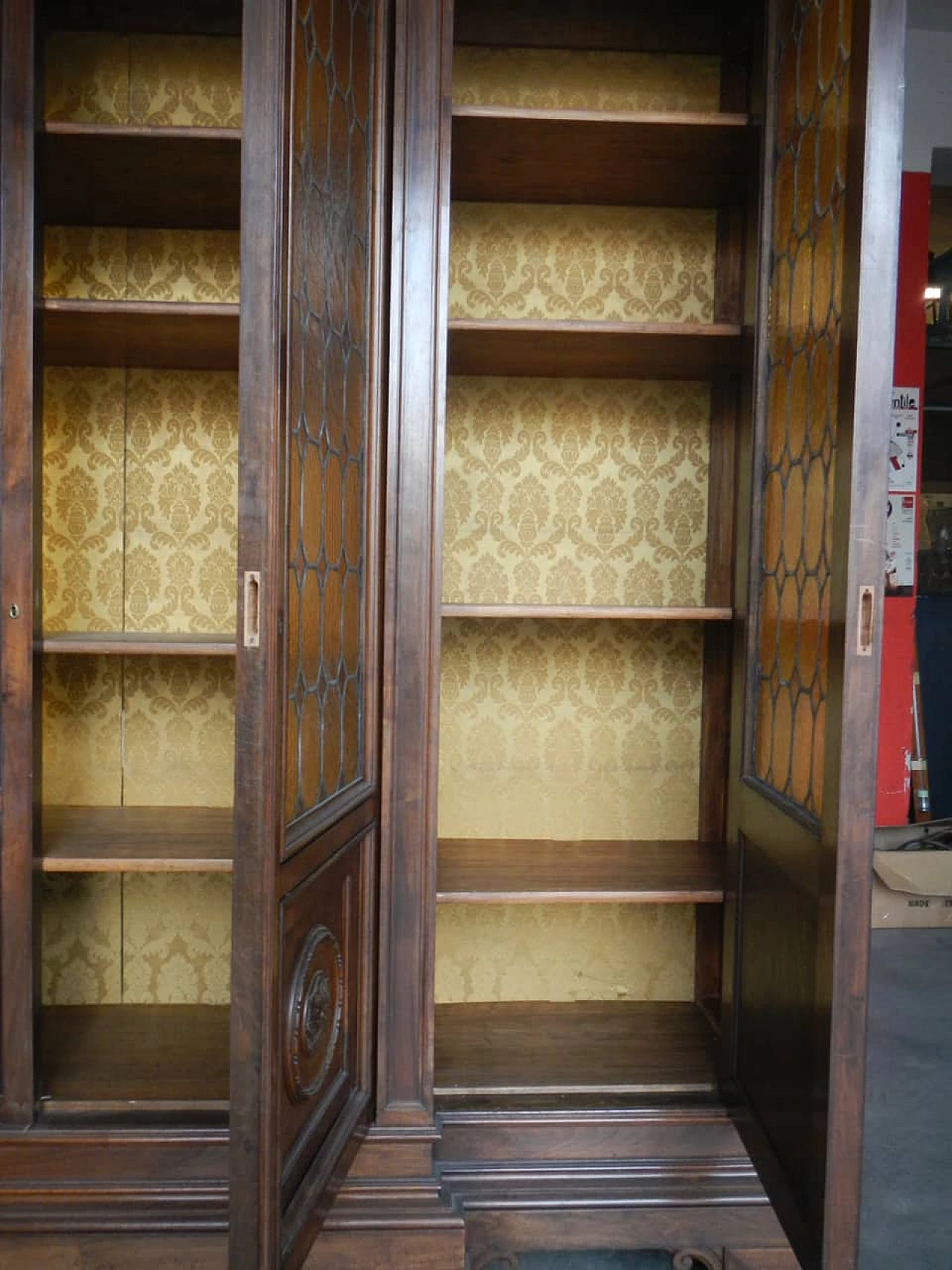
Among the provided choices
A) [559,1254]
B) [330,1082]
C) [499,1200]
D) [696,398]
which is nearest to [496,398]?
[696,398]

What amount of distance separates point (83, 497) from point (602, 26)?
1.56m

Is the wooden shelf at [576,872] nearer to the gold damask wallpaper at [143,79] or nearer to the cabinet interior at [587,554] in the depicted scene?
the cabinet interior at [587,554]

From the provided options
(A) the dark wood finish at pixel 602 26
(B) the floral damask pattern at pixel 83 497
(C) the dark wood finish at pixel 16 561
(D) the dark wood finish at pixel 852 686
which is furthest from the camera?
(B) the floral damask pattern at pixel 83 497

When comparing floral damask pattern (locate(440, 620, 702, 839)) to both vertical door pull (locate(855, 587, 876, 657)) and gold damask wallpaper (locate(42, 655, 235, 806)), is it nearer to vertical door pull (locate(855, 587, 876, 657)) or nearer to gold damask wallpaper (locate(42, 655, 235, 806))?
gold damask wallpaper (locate(42, 655, 235, 806))

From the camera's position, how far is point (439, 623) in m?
1.82

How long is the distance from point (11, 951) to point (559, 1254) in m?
1.23

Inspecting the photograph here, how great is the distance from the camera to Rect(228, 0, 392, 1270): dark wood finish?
47.4 inches

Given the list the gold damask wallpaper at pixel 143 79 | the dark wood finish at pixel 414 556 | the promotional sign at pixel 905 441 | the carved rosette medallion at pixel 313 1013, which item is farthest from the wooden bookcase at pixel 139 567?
the promotional sign at pixel 905 441

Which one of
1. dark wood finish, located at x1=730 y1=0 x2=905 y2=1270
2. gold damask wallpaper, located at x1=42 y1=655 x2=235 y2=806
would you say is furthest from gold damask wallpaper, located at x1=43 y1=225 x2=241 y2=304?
dark wood finish, located at x1=730 y1=0 x2=905 y2=1270

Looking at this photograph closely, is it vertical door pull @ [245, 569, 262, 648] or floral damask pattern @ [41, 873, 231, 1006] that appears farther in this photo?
floral damask pattern @ [41, 873, 231, 1006]

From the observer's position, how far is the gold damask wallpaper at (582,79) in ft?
7.51

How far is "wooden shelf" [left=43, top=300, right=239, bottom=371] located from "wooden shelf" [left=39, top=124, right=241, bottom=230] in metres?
0.24

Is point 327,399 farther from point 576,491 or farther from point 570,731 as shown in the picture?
Result: point 570,731

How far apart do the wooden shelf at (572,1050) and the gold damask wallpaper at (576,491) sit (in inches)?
37.2
